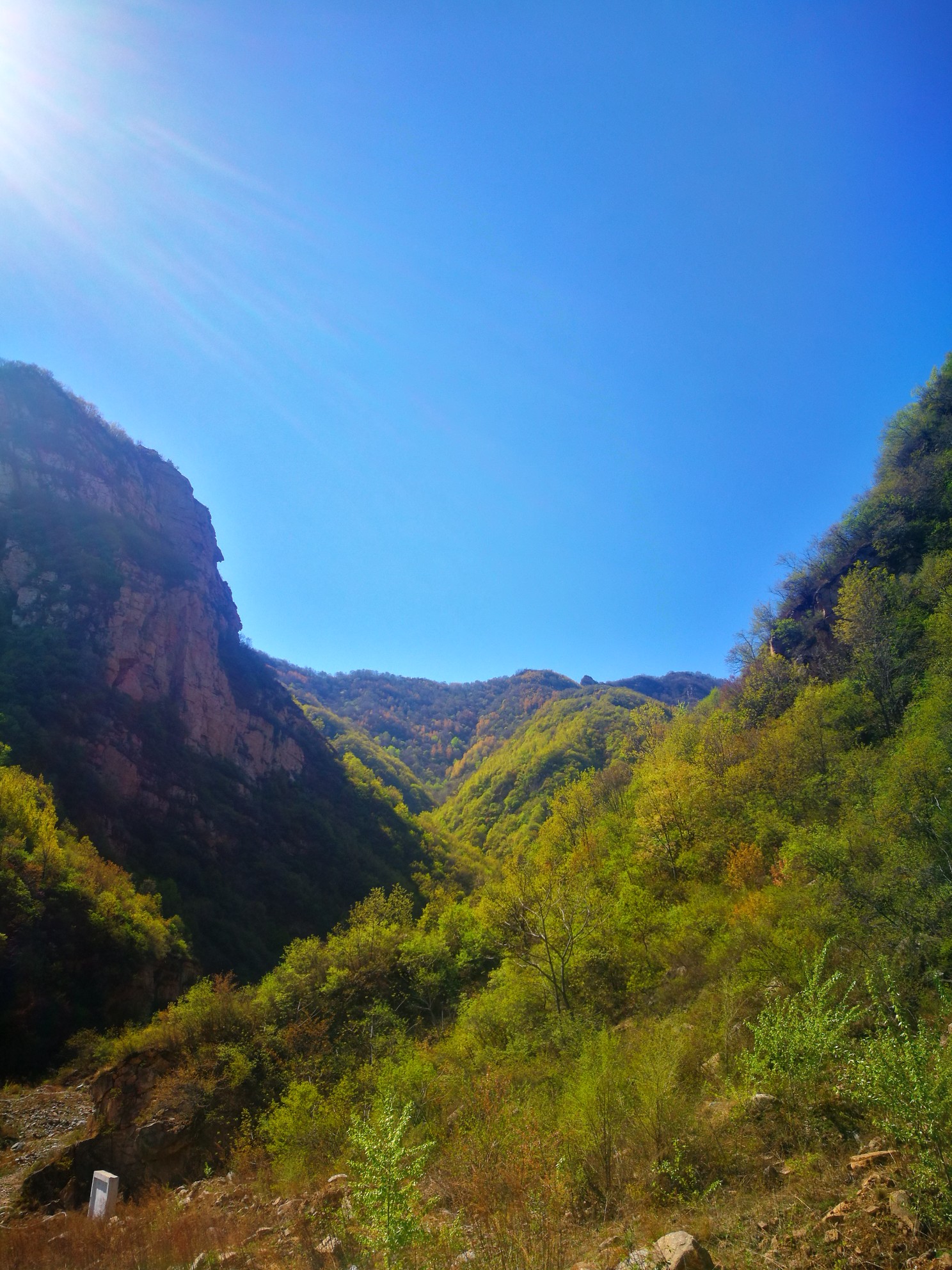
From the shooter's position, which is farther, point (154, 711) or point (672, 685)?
point (672, 685)

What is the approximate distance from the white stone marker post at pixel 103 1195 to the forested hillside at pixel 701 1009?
11.8 feet

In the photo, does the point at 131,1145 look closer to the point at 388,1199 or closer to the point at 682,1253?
the point at 388,1199

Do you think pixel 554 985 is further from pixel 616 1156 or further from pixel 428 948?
pixel 428 948

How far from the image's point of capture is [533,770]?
79625mm

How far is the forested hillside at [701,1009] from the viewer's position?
5812mm

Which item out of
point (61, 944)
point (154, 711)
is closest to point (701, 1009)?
point (61, 944)

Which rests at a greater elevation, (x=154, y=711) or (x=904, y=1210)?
(x=154, y=711)

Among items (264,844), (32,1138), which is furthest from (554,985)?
(264,844)

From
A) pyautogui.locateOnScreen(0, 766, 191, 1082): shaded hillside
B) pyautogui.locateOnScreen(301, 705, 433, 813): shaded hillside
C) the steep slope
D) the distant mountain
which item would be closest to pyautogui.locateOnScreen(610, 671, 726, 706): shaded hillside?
the distant mountain

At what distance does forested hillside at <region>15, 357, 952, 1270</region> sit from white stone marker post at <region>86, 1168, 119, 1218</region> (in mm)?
3608

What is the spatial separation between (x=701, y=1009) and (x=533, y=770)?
69.4 metres

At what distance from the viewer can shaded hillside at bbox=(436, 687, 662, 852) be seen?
68000 mm

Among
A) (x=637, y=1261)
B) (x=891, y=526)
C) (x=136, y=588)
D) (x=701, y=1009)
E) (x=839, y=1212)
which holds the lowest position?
(x=701, y=1009)

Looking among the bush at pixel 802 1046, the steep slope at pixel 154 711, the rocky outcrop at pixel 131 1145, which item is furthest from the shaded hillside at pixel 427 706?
the bush at pixel 802 1046
